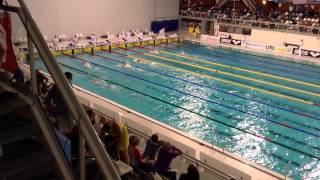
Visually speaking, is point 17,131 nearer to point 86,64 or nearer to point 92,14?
point 86,64

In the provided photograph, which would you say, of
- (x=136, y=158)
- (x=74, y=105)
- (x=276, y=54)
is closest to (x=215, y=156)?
(x=136, y=158)

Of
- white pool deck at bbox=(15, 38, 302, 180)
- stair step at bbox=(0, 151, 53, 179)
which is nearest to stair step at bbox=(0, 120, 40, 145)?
stair step at bbox=(0, 151, 53, 179)

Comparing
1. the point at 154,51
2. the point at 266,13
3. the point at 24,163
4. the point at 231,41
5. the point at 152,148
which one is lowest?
the point at 152,148

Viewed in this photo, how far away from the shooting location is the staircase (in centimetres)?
224

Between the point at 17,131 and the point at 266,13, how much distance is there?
23533 millimetres

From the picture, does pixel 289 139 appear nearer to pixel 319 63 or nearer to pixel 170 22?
pixel 319 63

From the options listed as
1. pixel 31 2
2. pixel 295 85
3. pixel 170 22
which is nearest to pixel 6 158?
pixel 295 85

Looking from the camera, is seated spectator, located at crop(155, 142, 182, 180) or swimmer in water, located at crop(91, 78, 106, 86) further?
swimmer in water, located at crop(91, 78, 106, 86)

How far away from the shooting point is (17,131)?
93.1 inches

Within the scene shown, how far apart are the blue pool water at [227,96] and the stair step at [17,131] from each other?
362 cm

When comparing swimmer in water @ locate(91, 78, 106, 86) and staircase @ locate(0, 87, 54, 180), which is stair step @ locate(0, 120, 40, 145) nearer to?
staircase @ locate(0, 87, 54, 180)

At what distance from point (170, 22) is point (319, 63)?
10698mm

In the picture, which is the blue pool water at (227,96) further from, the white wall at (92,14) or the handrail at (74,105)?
the handrail at (74,105)

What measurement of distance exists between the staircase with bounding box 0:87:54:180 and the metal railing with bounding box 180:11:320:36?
18051 mm
